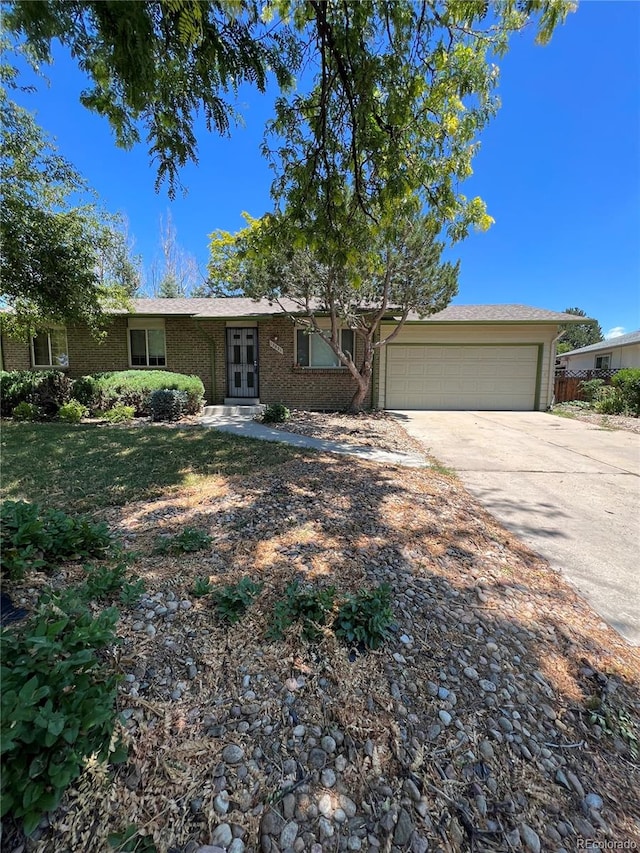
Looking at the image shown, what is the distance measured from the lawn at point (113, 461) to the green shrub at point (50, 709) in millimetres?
2613

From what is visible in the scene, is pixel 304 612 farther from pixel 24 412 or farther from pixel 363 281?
pixel 24 412

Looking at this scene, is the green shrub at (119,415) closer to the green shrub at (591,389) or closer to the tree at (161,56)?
the tree at (161,56)

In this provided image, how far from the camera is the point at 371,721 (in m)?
1.58

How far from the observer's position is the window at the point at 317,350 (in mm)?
12586

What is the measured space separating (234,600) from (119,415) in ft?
28.1

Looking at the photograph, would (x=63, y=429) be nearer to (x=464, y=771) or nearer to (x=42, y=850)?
(x=42, y=850)

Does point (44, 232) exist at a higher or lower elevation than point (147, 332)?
higher

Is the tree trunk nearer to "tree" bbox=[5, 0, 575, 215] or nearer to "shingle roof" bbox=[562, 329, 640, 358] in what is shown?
"tree" bbox=[5, 0, 575, 215]

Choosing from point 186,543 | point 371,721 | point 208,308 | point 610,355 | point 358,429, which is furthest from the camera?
point 610,355

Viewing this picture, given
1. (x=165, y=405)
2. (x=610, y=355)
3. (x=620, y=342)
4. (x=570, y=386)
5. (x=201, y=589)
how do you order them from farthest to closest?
(x=610, y=355)
(x=620, y=342)
(x=570, y=386)
(x=165, y=405)
(x=201, y=589)

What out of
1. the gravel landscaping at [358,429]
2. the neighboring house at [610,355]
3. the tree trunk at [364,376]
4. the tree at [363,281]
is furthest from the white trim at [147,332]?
the neighboring house at [610,355]

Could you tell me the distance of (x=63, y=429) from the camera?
25.9 feet

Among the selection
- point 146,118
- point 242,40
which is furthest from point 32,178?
point 242,40

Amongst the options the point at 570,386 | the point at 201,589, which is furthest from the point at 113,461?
the point at 570,386
